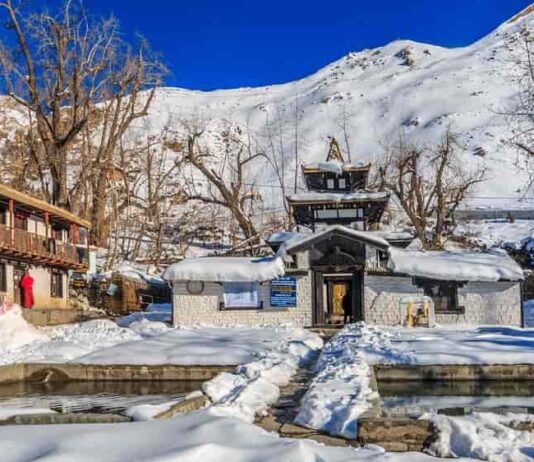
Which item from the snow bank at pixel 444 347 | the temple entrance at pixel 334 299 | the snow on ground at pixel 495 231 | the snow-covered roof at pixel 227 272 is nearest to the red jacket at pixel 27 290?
the snow-covered roof at pixel 227 272

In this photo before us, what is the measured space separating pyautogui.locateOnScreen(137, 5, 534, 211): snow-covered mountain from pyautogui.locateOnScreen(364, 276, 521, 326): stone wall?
119ft

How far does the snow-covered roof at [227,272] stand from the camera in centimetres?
2491

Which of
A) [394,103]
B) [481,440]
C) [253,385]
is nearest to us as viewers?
[481,440]

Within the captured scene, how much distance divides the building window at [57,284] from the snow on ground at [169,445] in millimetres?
26435

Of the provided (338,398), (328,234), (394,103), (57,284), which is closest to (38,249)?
(57,284)

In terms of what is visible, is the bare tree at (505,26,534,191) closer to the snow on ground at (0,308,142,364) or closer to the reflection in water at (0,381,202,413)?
the snow on ground at (0,308,142,364)

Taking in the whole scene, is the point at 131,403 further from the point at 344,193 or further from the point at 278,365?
A: the point at 344,193

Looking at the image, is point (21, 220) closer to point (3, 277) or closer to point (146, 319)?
point (3, 277)

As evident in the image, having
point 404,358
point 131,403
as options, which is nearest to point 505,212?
point 404,358

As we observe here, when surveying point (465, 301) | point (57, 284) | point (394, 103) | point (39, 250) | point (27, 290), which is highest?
point (394, 103)

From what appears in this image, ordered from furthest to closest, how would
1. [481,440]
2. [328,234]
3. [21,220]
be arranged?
[21,220] → [328,234] → [481,440]

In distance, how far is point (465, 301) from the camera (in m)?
24.3

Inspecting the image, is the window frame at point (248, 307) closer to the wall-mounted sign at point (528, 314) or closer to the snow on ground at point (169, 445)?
the wall-mounted sign at point (528, 314)

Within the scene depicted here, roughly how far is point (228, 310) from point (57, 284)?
36.5 ft
